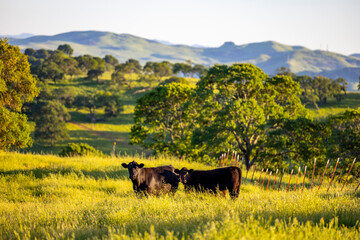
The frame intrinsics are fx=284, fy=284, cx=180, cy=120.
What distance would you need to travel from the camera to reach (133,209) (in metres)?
7.18

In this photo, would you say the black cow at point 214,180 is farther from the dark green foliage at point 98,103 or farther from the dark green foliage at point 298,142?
the dark green foliage at point 98,103

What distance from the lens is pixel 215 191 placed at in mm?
11031

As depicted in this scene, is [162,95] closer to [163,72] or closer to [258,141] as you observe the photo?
[258,141]

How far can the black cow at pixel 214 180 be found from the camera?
34.8 feet

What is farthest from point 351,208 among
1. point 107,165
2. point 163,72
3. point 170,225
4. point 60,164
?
point 163,72

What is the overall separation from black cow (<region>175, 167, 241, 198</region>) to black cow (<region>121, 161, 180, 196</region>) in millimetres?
509

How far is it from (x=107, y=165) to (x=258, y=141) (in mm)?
15930

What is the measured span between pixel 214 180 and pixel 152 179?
7.99ft

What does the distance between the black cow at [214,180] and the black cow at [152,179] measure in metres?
0.51

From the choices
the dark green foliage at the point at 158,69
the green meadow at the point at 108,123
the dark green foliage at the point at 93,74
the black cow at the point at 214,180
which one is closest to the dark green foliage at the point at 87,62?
the dark green foliage at the point at 93,74

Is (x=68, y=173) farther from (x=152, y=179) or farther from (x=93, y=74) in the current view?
(x=93, y=74)

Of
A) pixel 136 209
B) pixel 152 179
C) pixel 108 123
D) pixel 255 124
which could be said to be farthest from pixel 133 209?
pixel 108 123

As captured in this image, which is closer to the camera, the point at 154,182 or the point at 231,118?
the point at 154,182

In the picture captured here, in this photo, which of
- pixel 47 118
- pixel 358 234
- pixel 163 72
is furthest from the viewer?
pixel 163 72
